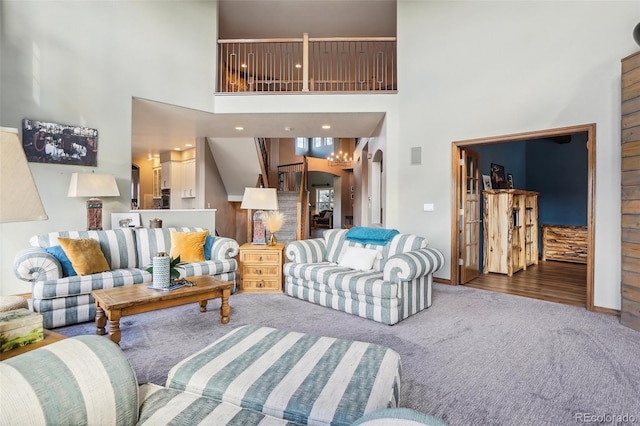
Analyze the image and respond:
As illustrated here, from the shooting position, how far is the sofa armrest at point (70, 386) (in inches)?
28.7

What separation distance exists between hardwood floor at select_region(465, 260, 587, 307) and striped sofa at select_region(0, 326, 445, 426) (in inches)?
140

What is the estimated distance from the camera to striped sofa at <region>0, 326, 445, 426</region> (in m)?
0.79

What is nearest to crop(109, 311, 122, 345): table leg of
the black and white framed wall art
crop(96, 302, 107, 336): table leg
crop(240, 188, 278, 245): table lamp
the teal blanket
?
crop(96, 302, 107, 336): table leg

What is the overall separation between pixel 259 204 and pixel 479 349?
300cm

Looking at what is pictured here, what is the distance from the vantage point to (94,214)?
164 inches

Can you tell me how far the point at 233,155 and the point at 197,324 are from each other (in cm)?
569

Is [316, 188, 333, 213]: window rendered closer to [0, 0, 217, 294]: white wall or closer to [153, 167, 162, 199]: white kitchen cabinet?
[153, 167, 162, 199]: white kitchen cabinet

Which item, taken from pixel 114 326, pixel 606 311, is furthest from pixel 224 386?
pixel 606 311

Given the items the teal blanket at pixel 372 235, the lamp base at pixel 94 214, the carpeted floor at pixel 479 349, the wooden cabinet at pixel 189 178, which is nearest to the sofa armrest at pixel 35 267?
the carpeted floor at pixel 479 349

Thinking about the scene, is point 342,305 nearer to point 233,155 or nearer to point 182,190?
point 233,155

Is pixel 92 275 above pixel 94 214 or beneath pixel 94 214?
beneath

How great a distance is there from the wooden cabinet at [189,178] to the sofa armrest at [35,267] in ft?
16.9

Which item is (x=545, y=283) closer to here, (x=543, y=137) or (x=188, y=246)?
(x=543, y=137)

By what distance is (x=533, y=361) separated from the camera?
2.26 m
